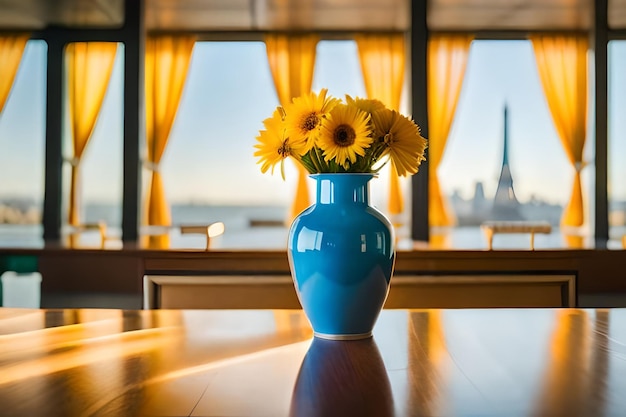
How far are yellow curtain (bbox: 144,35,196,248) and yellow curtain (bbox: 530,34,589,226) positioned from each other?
2729mm

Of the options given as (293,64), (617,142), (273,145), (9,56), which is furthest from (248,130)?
(273,145)

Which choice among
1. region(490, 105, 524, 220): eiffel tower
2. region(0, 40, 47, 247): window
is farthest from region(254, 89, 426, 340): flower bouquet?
region(0, 40, 47, 247): window

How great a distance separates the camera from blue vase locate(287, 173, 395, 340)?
103cm

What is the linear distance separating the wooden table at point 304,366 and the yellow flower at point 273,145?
1.08 ft

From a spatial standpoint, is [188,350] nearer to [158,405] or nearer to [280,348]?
[280,348]

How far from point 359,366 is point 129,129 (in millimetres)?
3510

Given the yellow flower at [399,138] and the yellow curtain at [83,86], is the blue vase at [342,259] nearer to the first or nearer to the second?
the yellow flower at [399,138]

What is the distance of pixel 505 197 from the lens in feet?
15.8

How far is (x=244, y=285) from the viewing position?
311 centimetres

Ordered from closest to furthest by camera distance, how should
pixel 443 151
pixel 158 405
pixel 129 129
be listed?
pixel 158 405, pixel 129 129, pixel 443 151

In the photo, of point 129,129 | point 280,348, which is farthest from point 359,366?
point 129,129

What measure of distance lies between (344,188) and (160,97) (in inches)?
147

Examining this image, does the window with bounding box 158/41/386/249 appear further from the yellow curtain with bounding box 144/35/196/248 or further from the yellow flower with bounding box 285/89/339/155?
the yellow flower with bounding box 285/89/339/155

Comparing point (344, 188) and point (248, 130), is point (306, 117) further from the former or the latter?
point (248, 130)
